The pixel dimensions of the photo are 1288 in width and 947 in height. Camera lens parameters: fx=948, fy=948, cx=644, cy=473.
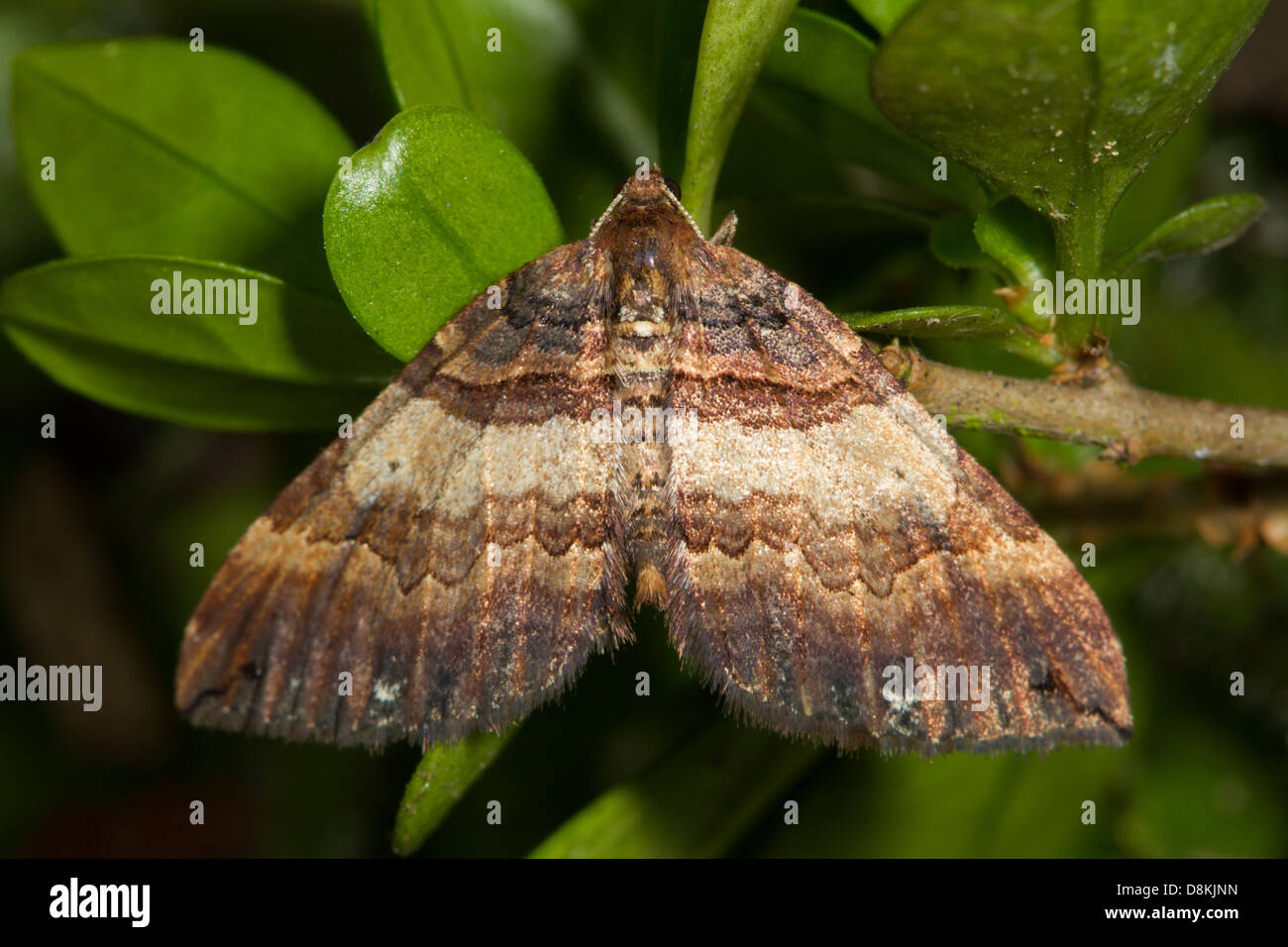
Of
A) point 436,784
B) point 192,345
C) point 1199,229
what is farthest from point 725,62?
point 436,784

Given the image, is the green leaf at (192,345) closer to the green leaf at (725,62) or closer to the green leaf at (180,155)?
the green leaf at (180,155)

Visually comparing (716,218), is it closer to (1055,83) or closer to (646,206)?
(646,206)

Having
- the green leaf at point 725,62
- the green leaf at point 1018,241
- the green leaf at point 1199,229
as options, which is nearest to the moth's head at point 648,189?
the green leaf at point 725,62

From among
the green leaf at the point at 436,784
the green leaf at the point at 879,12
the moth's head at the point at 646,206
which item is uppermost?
the green leaf at the point at 879,12

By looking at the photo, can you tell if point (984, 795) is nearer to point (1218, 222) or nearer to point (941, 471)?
point (941, 471)

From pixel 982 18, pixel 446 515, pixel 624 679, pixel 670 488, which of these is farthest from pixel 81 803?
pixel 982 18

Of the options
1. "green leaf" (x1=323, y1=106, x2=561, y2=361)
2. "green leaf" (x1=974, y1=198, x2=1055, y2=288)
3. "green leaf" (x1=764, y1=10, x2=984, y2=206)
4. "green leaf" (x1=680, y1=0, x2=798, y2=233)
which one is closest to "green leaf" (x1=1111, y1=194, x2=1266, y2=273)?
"green leaf" (x1=974, y1=198, x2=1055, y2=288)

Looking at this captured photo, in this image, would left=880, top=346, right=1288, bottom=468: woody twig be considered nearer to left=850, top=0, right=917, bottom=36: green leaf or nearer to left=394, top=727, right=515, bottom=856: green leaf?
left=850, top=0, right=917, bottom=36: green leaf
